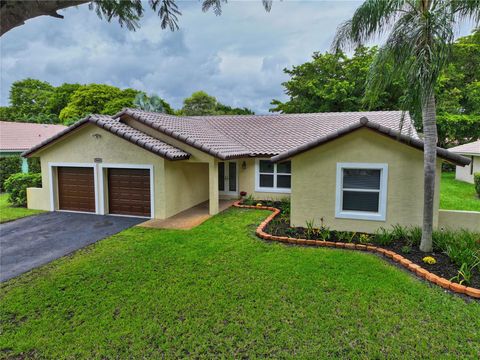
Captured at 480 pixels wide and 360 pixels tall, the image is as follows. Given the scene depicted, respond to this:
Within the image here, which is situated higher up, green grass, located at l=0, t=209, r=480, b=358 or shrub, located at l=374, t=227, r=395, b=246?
shrub, located at l=374, t=227, r=395, b=246

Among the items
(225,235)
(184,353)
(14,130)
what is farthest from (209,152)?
(14,130)

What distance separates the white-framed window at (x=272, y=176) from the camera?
1589 cm

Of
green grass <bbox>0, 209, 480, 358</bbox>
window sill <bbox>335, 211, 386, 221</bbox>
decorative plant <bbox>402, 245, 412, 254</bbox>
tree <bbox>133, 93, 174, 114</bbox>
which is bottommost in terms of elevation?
green grass <bbox>0, 209, 480, 358</bbox>

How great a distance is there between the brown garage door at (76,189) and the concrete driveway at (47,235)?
58 cm

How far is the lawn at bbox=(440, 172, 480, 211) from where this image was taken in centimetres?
1464

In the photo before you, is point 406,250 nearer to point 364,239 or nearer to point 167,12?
point 364,239

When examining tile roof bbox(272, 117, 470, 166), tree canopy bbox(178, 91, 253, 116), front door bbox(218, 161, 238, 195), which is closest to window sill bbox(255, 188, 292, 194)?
front door bbox(218, 161, 238, 195)

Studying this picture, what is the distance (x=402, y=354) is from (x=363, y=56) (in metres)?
33.4

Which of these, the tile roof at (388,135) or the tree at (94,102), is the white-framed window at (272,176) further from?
the tree at (94,102)

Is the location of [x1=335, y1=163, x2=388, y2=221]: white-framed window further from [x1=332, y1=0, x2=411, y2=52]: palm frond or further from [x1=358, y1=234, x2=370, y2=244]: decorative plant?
[x1=332, y1=0, x2=411, y2=52]: palm frond

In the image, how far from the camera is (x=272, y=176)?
16.2 meters

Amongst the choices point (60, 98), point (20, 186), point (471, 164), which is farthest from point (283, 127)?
point (60, 98)

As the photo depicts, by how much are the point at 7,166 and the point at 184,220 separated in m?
17.9

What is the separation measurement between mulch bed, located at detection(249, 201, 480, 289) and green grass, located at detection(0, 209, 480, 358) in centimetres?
76
